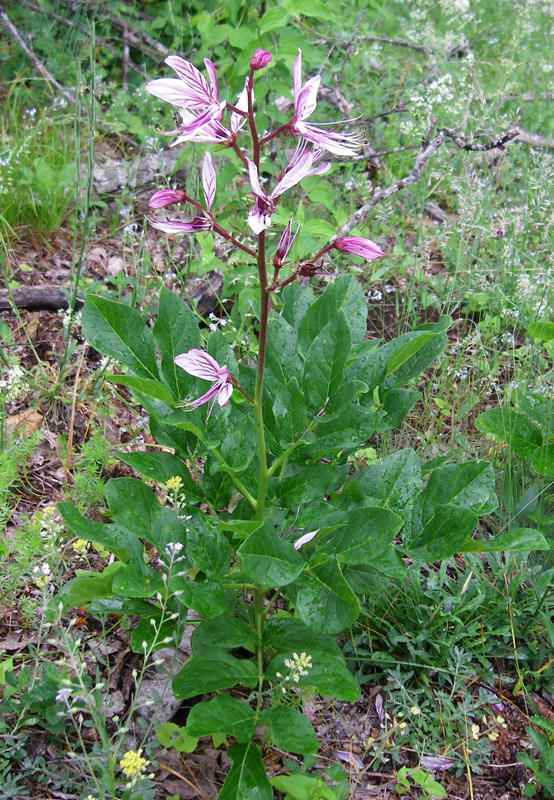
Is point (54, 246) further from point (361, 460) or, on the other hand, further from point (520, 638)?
point (520, 638)

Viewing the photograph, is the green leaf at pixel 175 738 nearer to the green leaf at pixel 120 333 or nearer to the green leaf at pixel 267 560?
the green leaf at pixel 267 560

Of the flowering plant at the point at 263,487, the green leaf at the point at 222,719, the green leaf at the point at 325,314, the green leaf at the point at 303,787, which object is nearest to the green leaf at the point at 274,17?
the flowering plant at the point at 263,487

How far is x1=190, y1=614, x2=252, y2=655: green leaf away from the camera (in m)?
1.62

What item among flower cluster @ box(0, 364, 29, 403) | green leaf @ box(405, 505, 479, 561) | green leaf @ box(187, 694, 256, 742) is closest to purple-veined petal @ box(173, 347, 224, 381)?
green leaf @ box(405, 505, 479, 561)

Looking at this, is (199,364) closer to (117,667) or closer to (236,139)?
(236,139)

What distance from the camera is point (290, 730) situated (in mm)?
1468

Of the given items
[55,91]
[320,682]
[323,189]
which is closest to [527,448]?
[320,682]

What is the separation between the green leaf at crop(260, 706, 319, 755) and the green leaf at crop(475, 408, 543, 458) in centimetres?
115

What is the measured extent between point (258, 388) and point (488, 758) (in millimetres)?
1184

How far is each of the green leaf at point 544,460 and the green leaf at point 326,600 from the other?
0.95 m

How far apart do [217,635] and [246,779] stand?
309mm

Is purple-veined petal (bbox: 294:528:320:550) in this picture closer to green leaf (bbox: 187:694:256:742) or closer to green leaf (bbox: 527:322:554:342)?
green leaf (bbox: 187:694:256:742)

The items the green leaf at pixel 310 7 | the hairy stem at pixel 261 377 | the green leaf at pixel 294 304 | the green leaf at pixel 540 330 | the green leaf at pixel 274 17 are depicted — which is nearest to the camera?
the hairy stem at pixel 261 377

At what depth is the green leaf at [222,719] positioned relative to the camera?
1.44 m
